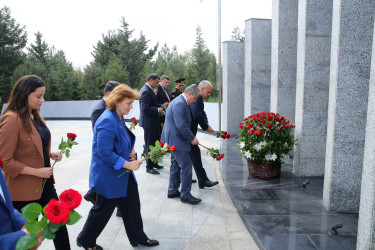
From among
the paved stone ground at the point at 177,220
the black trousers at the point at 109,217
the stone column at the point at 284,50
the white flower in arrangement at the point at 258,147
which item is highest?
the stone column at the point at 284,50

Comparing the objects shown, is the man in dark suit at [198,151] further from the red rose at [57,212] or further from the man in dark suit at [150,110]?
the red rose at [57,212]

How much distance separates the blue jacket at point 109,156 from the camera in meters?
3.21

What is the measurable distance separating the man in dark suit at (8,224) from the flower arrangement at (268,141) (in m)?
4.38

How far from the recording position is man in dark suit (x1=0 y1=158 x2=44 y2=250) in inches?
67.0

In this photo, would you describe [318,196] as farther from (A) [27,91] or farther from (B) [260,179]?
(A) [27,91]

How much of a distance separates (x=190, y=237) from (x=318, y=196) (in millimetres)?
2263

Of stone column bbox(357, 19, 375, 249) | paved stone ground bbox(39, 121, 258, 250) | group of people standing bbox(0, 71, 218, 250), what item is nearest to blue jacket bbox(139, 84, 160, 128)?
paved stone ground bbox(39, 121, 258, 250)

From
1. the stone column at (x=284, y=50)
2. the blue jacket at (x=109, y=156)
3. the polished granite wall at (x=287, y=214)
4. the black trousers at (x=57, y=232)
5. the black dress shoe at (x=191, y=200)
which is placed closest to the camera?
the black trousers at (x=57, y=232)

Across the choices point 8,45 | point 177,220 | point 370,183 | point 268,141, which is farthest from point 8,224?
point 8,45

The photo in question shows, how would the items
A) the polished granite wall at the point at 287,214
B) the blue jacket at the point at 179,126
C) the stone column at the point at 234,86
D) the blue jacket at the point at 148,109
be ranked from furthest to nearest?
the stone column at the point at 234,86 → the blue jacket at the point at 148,109 → the blue jacket at the point at 179,126 → the polished granite wall at the point at 287,214

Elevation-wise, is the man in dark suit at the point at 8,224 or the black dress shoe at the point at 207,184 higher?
the man in dark suit at the point at 8,224

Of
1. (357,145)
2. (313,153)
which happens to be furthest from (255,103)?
(357,145)

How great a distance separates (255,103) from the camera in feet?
29.6

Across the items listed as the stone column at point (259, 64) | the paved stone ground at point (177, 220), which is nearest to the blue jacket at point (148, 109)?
the paved stone ground at point (177, 220)
